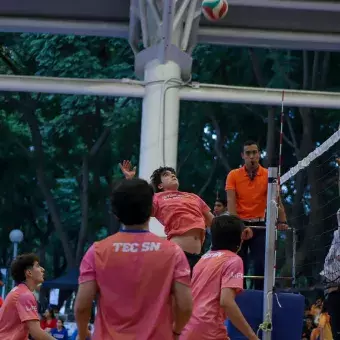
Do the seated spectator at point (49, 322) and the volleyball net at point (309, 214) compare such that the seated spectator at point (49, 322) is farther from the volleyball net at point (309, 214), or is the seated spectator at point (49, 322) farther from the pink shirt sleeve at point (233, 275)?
the pink shirt sleeve at point (233, 275)

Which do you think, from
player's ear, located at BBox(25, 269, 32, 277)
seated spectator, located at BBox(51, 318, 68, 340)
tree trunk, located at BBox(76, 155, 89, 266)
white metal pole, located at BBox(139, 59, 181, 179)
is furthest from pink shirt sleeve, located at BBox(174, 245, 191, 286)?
tree trunk, located at BBox(76, 155, 89, 266)

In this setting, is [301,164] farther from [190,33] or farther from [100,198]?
[100,198]

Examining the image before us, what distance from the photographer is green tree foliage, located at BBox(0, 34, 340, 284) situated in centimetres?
2472

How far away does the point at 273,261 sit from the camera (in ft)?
26.8

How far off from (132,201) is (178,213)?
364 centimetres

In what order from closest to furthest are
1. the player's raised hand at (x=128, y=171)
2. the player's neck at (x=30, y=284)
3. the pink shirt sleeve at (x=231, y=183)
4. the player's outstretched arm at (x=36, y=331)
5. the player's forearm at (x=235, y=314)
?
the player's forearm at (x=235, y=314)
the player's outstretched arm at (x=36, y=331)
the player's neck at (x=30, y=284)
the player's raised hand at (x=128, y=171)
the pink shirt sleeve at (x=231, y=183)

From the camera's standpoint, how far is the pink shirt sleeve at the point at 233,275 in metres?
6.61

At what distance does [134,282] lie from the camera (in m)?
4.93

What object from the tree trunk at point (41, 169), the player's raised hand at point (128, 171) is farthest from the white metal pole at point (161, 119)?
the tree trunk at point (41, 169)

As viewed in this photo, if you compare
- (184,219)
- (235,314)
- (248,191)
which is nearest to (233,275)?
(235,314)

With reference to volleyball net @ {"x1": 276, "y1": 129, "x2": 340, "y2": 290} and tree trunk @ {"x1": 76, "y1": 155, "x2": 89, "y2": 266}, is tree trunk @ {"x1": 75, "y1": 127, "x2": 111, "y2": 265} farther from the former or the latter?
volleyball net @ {"x1": 276, "y1": 129, "x2": 340, "y2": 290}

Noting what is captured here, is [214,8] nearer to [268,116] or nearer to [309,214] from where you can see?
[309,214]

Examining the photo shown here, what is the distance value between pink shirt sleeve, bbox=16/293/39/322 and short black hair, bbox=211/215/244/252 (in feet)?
6.60

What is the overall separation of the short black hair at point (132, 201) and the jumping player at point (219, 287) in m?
1.79
